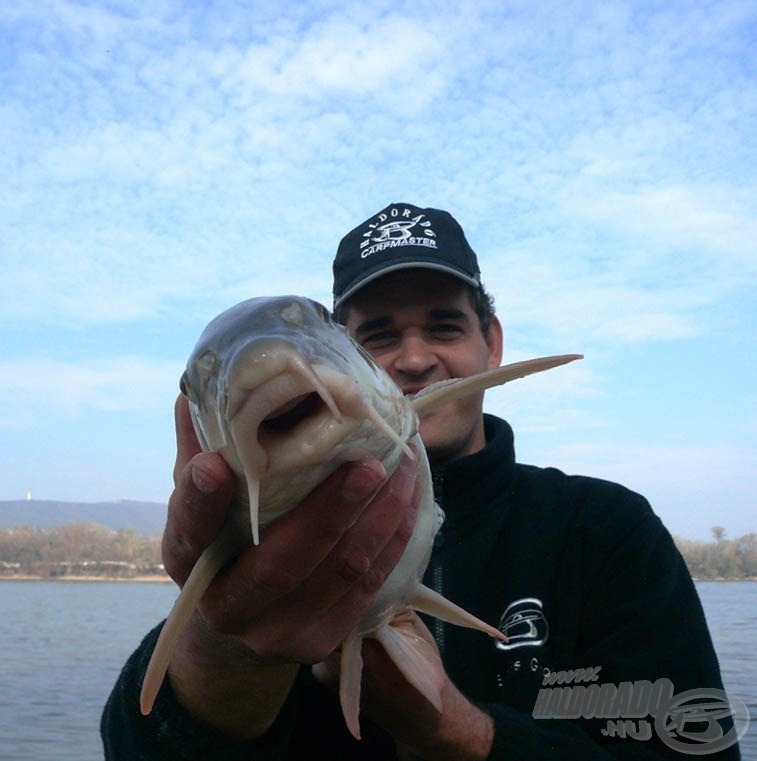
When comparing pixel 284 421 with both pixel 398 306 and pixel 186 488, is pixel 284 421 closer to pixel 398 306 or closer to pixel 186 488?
pixel 186 488

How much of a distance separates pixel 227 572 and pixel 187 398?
0.43m

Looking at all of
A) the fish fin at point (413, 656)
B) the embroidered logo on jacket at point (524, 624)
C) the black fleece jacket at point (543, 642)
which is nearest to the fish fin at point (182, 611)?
the fish fin at point (413, 656)

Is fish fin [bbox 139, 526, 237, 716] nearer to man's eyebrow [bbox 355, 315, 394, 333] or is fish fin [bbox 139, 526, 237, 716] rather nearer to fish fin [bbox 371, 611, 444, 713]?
fish fin [bbox 371, 611, 444, 713]

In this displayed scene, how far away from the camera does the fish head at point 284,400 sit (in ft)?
4.93

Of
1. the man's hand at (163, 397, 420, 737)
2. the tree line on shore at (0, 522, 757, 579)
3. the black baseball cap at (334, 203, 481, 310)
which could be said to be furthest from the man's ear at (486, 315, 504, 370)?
the tree line on shore at (0, 522, 757, 579)

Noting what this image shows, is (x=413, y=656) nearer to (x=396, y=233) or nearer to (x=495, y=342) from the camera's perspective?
(x=396, y=233)

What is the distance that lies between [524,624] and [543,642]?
0.10 meters

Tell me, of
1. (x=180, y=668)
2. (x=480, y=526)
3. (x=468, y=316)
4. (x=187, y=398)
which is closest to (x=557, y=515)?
(x=480, y=526)

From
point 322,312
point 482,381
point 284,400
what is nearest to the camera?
point 284,400

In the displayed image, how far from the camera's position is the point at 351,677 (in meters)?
2.31

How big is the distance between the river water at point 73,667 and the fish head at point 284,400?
1027cm

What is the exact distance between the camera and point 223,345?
1720mm

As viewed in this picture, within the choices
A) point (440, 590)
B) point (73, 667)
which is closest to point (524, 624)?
point (440, 590)

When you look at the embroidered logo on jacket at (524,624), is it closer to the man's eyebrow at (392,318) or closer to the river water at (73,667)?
the man's eyebrow at (392,318)
